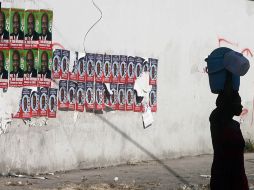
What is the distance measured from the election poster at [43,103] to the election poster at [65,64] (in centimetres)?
37

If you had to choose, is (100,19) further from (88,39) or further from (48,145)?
(48,145)

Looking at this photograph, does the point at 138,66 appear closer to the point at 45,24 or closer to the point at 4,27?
the point at 45,24

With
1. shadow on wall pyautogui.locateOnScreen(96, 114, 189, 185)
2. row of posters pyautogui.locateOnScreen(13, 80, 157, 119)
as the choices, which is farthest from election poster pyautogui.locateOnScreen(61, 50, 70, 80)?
shadow on wall pyautogui.locateOnScreen(96, 114, 189, 185)

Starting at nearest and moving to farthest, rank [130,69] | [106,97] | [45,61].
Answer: [45,61]
[106,97]
[130,69]

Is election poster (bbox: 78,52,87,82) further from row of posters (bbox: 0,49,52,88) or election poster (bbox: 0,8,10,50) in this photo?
election poster (bbox: 0,8,10,50)

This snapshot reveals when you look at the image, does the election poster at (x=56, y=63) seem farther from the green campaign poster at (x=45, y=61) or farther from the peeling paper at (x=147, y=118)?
the peeling paper at (x=147, y=118)

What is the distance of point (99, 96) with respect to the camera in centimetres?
946

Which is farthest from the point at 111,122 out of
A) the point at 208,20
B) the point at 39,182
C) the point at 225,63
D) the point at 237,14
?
the point at 225,63

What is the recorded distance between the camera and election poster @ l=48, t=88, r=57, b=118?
28.9 ft

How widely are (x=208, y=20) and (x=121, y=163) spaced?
3.29m

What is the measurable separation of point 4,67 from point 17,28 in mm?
581

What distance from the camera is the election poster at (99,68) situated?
938cm

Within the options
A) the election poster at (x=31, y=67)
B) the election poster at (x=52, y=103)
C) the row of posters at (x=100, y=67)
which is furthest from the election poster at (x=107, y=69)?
the election poster at (x=31, y=67)

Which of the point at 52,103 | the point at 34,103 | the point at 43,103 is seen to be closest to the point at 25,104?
the point at 34,103
